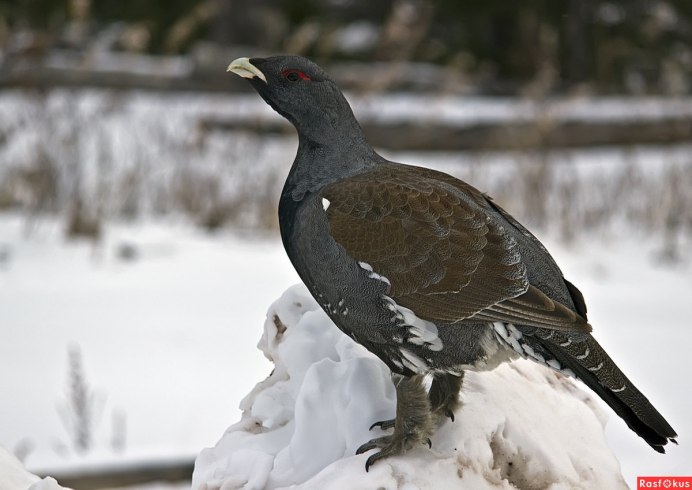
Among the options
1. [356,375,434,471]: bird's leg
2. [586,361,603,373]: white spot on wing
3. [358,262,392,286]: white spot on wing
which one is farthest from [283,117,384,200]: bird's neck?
[586,361,603,373]: white spot on wing

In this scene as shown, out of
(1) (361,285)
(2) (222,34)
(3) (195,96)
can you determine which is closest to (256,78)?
(1) (361,285)

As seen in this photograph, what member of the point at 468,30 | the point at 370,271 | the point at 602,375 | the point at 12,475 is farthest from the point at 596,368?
the point at 468,30

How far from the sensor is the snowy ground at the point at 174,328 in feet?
9.89

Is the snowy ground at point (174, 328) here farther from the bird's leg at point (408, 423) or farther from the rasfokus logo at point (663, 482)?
the bird's leg at point (408, 423)

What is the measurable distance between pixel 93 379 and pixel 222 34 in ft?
29.9

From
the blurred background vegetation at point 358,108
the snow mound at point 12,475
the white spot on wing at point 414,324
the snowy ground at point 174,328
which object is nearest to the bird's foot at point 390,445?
the white spot on wing at point 414,324

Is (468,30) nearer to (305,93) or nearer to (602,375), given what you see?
(305,93)

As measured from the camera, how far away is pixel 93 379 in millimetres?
3389

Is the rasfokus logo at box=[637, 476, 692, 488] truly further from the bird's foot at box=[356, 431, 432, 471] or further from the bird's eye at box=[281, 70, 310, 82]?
the bird's eye at box=[281, 70, 310, 82]

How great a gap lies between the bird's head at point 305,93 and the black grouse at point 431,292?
14 centimetres

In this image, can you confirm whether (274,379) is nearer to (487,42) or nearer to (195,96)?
(195,96)

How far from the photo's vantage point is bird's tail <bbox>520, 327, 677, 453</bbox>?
67.3 inches

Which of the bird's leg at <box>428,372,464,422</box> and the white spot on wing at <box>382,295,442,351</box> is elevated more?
the white spot on wing at <box>382,295,442,351</box>

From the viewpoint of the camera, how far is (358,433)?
1883 mm
